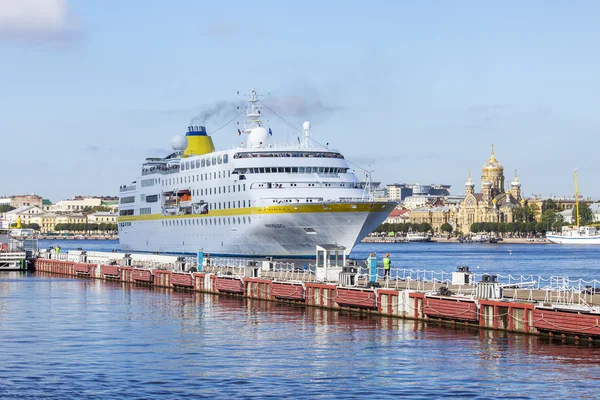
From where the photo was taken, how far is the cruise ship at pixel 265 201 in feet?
280

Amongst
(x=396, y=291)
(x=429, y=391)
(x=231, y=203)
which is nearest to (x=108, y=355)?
(x=429, y=391)

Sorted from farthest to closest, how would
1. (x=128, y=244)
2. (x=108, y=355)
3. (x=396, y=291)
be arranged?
(x=128, y=244) → (x=396, y=291) → (x=108, y=355)

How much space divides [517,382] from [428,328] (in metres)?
12.4

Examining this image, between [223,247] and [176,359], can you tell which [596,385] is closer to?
[176,359]

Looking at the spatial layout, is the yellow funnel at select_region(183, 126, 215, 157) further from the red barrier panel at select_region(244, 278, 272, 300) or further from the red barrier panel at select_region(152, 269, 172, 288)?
the red barrier panel at select_region(244, 278, 272, 300)

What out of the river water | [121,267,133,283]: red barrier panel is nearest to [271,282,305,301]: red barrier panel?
the river water

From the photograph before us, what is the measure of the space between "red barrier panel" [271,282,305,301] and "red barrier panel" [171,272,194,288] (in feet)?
37.5

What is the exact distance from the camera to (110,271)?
82.4 metres

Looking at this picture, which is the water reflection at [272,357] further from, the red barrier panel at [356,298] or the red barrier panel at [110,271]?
the red barrier panel at [110,271]

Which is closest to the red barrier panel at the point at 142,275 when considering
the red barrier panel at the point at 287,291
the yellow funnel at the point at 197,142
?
the red barrier panel at the point at 287,291

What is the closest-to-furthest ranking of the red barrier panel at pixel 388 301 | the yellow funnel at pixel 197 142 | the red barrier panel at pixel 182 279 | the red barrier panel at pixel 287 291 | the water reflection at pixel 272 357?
the water reflection at pixel 272 357
the red barrier panel at pixel 388 301
the red barrier panel at pixel 287 291
the red barrier panel at pixel 182 279
the yellow funnel at pixel 197 142

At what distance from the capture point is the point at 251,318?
50406mm

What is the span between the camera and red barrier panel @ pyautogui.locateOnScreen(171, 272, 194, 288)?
6905 centimetres

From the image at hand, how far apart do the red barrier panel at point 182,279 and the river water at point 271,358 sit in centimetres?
1518
